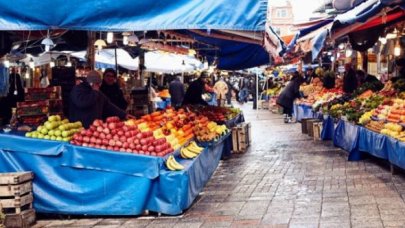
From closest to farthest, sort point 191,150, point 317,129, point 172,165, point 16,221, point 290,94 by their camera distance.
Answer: point 16,221 < point 172,165 < point 191,150 < point 317,129 < point 290,94

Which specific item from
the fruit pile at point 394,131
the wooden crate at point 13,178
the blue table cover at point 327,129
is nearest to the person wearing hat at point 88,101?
the wooden crate at point 13,178

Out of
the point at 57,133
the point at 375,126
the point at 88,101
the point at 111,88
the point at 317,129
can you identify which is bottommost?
the point at 317,129

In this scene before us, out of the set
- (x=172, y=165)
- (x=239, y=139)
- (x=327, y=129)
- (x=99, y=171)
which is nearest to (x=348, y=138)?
(x=239, y=139)

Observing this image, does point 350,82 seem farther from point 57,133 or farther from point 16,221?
point 16,221

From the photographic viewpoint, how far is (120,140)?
7793 millimetres

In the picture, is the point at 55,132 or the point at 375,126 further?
the point at 375,126

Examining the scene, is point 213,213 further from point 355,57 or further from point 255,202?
point 355,57

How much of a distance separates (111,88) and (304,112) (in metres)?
11.0

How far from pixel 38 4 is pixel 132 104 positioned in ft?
28.9

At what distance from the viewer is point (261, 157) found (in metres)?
13.6

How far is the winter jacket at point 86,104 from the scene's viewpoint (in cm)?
859

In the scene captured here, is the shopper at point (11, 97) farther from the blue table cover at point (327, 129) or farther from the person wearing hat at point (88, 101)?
the blue table cover at point (327, 129)

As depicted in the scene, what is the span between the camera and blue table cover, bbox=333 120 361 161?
41.1ft

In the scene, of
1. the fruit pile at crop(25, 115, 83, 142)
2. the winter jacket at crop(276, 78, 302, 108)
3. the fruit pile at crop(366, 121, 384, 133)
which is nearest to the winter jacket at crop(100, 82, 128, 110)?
Result: the fruit pile at crop(25, 115, 83, 142)
